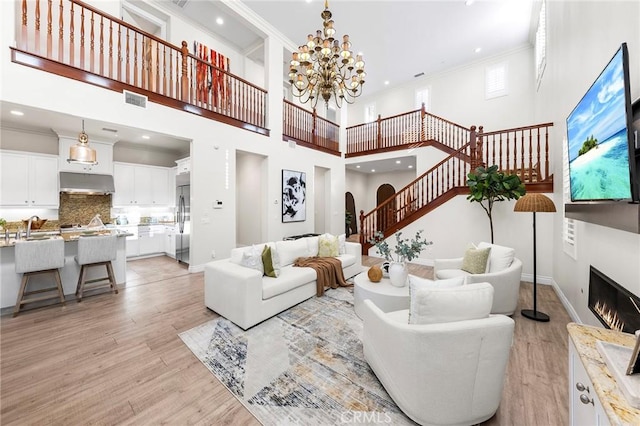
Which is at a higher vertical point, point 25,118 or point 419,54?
point 419,54

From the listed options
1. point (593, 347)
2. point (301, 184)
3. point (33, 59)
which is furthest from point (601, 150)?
point (33, 59)

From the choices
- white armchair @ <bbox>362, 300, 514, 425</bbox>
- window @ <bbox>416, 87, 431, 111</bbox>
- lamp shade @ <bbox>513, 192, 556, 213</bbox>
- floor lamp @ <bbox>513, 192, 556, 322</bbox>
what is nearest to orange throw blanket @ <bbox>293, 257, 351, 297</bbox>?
white armchair @ <bbox>362, 300, 514, 425</bbox>

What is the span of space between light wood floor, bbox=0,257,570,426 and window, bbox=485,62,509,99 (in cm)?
634

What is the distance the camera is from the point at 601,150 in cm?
169

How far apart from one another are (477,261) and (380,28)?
563 cm

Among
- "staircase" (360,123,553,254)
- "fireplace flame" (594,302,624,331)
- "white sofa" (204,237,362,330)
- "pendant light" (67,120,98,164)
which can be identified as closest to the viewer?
"fireplace flame" (594,302,624,331)

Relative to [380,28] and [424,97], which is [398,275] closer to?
[380,28]

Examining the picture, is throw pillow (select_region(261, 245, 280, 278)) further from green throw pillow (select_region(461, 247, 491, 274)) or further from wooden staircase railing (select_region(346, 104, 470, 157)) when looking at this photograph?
wooden staircase railing (select_region(346, 104, 470, 157))

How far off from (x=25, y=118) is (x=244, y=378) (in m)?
5.42

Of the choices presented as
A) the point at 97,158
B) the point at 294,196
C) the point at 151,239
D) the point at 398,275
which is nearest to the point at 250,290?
the point at 398,275

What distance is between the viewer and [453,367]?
1.39m

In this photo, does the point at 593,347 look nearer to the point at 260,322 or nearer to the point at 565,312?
the point at 260,322

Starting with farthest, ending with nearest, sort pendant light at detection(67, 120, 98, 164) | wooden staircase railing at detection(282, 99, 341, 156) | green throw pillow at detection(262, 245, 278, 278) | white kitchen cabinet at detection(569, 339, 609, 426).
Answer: wooden staircase railing at detection(282, 99, 341, 156)
pendant light at detection(67, 120, 98, 164)
green throw pillow at detection(262, 245, 278, 278)
white kitchen cabinet at detection(569, 339, 609, 426)

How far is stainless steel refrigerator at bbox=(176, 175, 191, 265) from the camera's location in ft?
16.7
